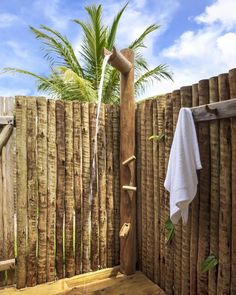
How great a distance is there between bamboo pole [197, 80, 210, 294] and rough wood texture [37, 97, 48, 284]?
55.6 inches

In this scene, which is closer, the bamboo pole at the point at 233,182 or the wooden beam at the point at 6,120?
the bamboo pole at the point at 233,182

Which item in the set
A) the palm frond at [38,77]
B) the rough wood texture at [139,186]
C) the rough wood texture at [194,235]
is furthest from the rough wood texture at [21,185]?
the palm frond at [38,77]

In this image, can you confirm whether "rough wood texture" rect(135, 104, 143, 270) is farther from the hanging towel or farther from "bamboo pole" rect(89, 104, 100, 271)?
the hanging towel

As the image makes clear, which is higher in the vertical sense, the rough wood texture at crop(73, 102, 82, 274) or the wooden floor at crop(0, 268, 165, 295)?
the rough wood texture at crop(73, 102, 82, 274)

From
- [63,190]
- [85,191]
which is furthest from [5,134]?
[85,191]

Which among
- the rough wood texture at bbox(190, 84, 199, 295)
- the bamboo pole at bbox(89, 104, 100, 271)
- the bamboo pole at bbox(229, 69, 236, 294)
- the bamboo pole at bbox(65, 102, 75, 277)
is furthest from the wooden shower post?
the bamboo pole at bbox(229, 69, 236, 294)

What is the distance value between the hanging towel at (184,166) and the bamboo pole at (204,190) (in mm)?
96

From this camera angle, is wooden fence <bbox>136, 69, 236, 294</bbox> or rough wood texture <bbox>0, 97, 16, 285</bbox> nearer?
wooden fence <bbox>136, 69, 236, 294</bbox>

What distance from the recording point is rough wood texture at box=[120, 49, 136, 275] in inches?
109

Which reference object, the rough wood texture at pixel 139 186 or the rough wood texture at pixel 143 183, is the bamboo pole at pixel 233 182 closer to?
the rough wood texture at pixel 143 183

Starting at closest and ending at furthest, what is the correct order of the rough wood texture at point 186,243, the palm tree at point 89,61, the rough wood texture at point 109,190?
the rough wood texture at point 186,243 < the rough wood texture at point 109,190 < the palm tree at point 89,61

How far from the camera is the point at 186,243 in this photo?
2.14 meters

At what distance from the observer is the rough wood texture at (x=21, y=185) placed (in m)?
2.49

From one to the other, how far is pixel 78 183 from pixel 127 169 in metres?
0.51
